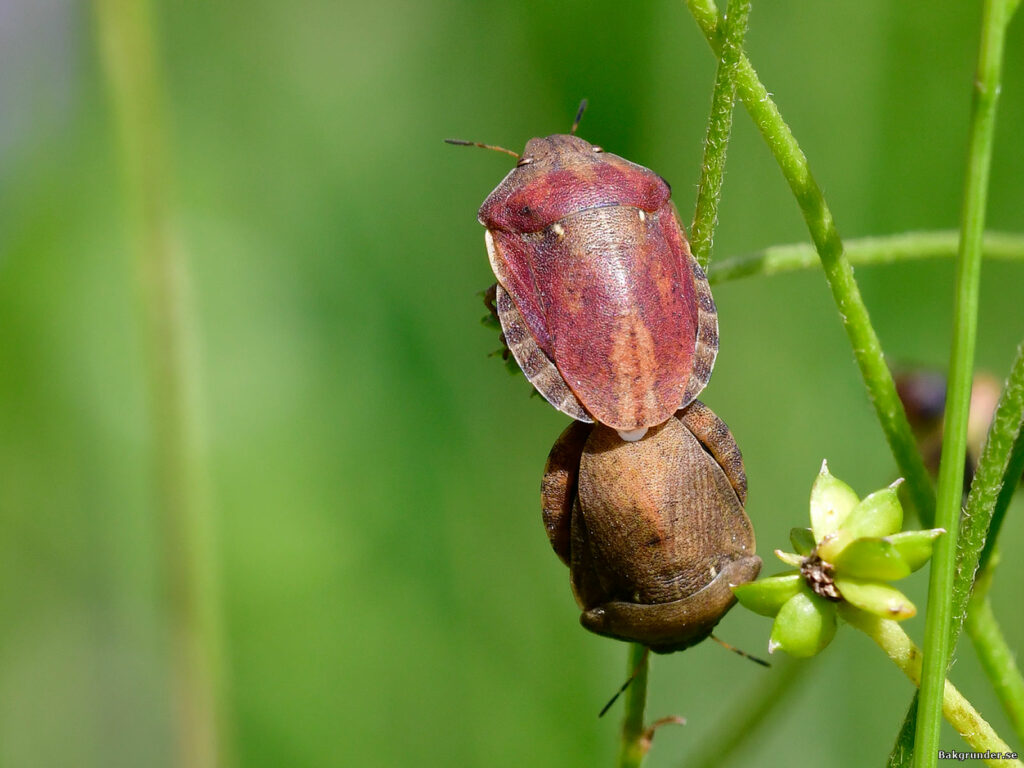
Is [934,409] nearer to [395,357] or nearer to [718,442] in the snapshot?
[718,442]

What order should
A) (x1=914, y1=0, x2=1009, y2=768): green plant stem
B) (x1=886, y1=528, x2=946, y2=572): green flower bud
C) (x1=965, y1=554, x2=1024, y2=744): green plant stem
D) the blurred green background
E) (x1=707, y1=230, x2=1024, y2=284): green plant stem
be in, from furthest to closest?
the blurred green background → (x1=707, y1=230, x2=1024, y2=284): green plant stem → (x1=965, y1=554, x2=1024, y2=744): green plant stem → (x1=886, y1=528, x2=946, y2=572): green flower bud → (x1=914, y1=0, x2=1009, y2=768): green plant stem

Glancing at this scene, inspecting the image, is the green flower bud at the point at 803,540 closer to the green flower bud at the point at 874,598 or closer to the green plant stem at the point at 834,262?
the green flower bud at the point at 874,598

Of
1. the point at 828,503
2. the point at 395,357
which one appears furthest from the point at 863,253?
the point at 395,357

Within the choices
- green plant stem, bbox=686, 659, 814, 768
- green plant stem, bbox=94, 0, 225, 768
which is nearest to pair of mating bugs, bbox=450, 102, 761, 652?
green plant stem, bbox=686, 659, 814, 768

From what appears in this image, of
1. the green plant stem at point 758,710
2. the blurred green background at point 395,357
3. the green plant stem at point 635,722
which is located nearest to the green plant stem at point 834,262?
the green plant stem at point 635,722

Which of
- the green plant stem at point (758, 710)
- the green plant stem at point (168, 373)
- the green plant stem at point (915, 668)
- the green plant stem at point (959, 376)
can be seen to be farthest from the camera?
the green plant stem at point (168, 373)

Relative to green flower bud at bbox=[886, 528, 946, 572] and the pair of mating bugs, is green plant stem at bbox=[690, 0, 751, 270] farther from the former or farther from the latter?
green flower bud at bbox=[886, 528, 946, 572]
